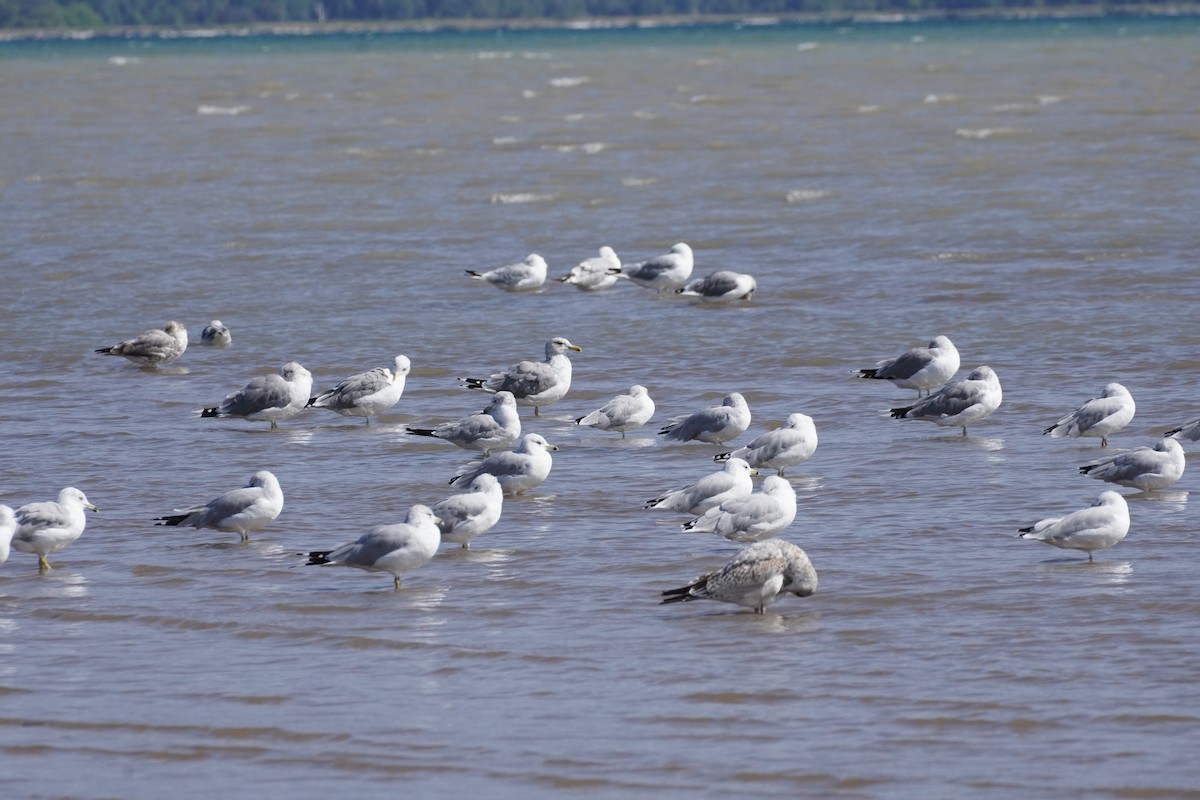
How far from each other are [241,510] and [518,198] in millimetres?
23013

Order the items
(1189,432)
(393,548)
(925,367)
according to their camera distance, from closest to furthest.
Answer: (393,548), (1189,432), (925,367)

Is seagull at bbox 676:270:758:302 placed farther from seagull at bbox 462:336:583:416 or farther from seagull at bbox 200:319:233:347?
seagull at bbox 462:336:583:416

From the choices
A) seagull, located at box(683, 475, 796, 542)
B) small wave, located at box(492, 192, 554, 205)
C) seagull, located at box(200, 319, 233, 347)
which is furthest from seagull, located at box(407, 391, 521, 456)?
small wave, located at box(492, 192, 554, 205)

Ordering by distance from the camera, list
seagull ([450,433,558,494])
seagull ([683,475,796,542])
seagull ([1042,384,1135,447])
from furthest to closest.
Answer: seagull ([1042,384,1135,447]) < seagull ([450,433,558,494]) < seagull ([683,475,796,542])

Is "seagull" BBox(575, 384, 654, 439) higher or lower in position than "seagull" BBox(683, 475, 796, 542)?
lower

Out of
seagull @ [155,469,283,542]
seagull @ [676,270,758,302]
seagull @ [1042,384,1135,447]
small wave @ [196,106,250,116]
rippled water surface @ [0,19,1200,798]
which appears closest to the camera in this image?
rippled water surface @ [0,19,1200,798]

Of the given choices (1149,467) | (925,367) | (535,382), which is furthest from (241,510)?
(925,367)

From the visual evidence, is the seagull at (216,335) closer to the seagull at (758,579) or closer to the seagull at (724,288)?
the seagull at (724,288)

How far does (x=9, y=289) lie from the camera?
2547cm

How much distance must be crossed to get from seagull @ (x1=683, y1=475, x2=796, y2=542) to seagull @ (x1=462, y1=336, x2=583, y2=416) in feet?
16.0

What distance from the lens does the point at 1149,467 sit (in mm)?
13344

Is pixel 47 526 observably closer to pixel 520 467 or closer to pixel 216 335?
pixel 520 467

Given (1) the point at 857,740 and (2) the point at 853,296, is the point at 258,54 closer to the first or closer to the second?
(2) the point at 853,296

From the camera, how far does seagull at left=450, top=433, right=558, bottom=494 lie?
13773 mm
